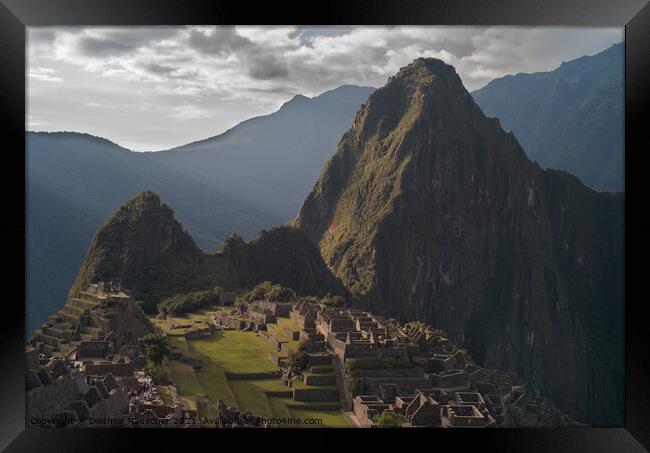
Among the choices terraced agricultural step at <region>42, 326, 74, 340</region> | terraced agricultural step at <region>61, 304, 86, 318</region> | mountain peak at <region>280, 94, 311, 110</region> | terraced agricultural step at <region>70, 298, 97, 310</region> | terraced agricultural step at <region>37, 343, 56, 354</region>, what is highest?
mountain peak at <region>280, 94, 311, 110</region>

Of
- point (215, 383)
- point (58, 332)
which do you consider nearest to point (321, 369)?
point (215, 383)

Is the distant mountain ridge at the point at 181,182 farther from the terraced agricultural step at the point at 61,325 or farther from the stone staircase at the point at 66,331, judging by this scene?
the terraced agricultural step at the point at 61,325

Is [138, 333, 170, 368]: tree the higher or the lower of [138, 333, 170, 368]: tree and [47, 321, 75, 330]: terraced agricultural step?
the lower

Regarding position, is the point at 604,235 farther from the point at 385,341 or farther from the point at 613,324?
the point at 385,341

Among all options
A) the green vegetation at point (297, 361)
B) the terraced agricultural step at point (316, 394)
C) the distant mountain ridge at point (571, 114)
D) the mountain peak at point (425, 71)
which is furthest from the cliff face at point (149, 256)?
the distant mountain ridge at point (571, 114)

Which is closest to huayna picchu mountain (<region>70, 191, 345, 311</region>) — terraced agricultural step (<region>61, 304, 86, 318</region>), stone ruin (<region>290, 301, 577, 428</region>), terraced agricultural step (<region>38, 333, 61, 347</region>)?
terraced agricultural step (<region>61, 304, 86, 318</region>)

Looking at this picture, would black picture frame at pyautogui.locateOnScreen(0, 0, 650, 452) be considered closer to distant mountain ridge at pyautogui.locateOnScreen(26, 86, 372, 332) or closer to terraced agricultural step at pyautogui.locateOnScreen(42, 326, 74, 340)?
terraced agricultural step at pyautogui.locateOnScreen(42, 326, 74, 340)
